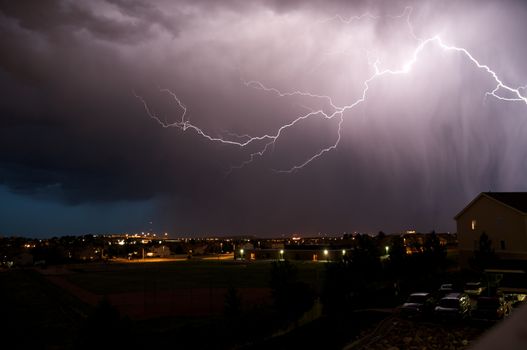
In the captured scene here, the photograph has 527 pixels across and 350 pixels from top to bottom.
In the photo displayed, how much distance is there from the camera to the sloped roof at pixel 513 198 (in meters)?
46.8

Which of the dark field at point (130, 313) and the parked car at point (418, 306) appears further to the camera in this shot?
the parked car at point (418, 306)

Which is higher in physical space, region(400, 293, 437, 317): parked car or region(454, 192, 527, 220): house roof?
region(454, 192, 527, 220): house roof

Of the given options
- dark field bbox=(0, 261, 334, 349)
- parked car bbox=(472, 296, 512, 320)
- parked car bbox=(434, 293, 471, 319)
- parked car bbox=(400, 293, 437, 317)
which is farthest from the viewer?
Answer: parked car bbox=(400, 293, 437, 317)

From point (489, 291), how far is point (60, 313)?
31444mm

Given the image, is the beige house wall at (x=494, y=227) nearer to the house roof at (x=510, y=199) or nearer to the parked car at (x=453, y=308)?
the house roof at (x=510, y=199)

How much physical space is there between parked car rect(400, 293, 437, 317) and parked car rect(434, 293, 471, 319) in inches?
39.7

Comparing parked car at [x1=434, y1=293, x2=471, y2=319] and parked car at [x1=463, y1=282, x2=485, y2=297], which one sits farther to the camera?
parked car at [x1=463, y1=282, x2=485, y2=297]

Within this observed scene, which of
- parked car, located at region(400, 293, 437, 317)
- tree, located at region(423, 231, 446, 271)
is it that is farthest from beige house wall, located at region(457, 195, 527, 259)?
parked car, located at region(400, 293, 437, 317)

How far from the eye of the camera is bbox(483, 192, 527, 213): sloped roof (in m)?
46.8

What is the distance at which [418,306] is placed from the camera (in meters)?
25.3

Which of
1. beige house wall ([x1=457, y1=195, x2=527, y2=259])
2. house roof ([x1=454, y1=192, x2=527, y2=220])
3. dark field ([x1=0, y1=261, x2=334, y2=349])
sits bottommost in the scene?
dark field ([x1=0, y1=261, x2=334, y2=349])

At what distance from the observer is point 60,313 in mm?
36000

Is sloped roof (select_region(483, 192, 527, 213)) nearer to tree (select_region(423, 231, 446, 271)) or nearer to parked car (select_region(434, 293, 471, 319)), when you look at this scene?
tree (select_region(423, 231, 446, 271))

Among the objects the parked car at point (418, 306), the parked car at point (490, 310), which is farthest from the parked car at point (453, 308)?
the parked car at point (418, 306)
